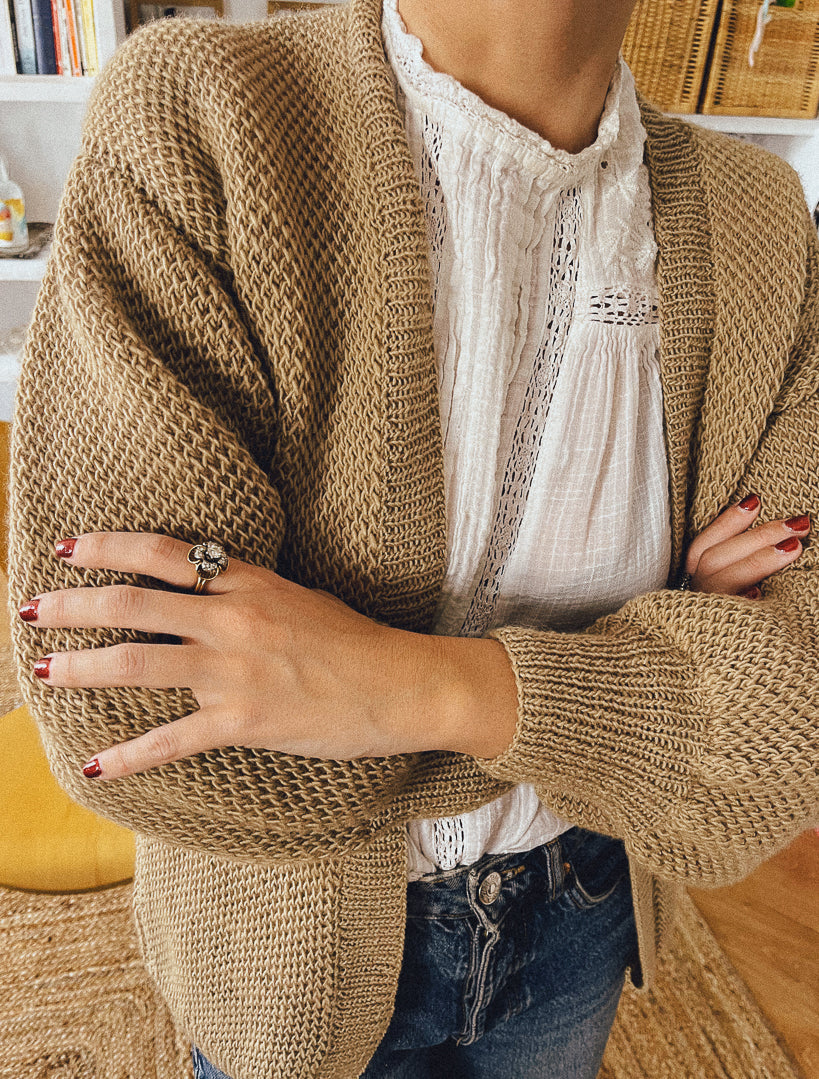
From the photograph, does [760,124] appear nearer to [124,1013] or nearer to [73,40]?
[73,40]

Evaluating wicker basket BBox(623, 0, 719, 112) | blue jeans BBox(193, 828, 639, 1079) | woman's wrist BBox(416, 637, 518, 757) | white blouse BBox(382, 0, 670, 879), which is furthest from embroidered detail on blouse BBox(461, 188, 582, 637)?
wicker basket BBox(623, 0, 719, 112)

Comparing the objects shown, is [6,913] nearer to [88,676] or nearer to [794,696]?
[88,676]

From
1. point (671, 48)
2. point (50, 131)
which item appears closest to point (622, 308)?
point (671, 48)

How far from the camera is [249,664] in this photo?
502mm

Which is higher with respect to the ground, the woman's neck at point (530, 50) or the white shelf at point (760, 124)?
the woman's neck at point (530, 50)

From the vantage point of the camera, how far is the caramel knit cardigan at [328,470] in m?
0.50

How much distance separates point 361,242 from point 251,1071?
697mm

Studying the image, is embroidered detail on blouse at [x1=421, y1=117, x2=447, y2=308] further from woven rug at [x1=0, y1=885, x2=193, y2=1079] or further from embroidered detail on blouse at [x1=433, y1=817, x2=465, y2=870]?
woven rug at [x1=0, y1=885, x2=193, y2=1079]

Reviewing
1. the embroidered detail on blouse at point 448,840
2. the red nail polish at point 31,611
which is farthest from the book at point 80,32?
the embroidered detail on blouse at point 448,840

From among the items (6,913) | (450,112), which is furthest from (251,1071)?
(6,913)

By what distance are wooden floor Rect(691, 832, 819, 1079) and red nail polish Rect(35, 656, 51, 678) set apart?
1761mm

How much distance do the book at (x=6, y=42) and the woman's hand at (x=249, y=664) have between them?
1799 millimetres

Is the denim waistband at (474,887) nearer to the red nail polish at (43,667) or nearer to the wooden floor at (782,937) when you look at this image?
the red nail polish at (43,667)

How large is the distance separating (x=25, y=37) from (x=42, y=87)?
0.40 ft
